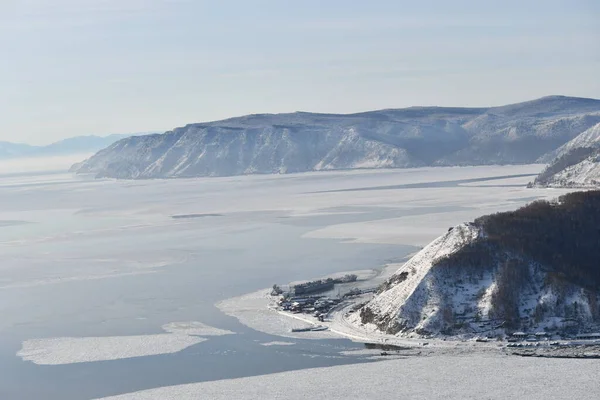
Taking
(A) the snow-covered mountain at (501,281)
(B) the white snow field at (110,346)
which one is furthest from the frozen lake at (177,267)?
(A) the snow-covered mountain at (501,281)

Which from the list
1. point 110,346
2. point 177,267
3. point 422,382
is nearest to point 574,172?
point 177,267

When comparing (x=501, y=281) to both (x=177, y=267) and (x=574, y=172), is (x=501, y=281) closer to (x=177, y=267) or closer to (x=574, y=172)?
(x=177, y=267)

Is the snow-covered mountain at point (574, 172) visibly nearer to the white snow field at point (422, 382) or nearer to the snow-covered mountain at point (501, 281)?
the snow-covered mountain at point (501, 281)

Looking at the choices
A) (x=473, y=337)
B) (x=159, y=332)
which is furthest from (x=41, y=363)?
(x=473, y=337)

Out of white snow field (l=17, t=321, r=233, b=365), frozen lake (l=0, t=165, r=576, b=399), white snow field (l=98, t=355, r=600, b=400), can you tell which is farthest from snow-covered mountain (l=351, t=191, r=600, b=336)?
white snow field (l=17, t=321, r=233, b=365)

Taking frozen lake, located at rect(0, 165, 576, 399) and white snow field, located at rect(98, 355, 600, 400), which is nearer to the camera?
white snow field, located at rect(98, 355, 600, 400)

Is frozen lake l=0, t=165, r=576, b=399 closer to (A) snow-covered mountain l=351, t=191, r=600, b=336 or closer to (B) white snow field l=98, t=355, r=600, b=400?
(B) white snow field l=98, t=355, r=600, b=400

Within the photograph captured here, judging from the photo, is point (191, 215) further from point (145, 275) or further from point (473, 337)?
point (473, 337)
